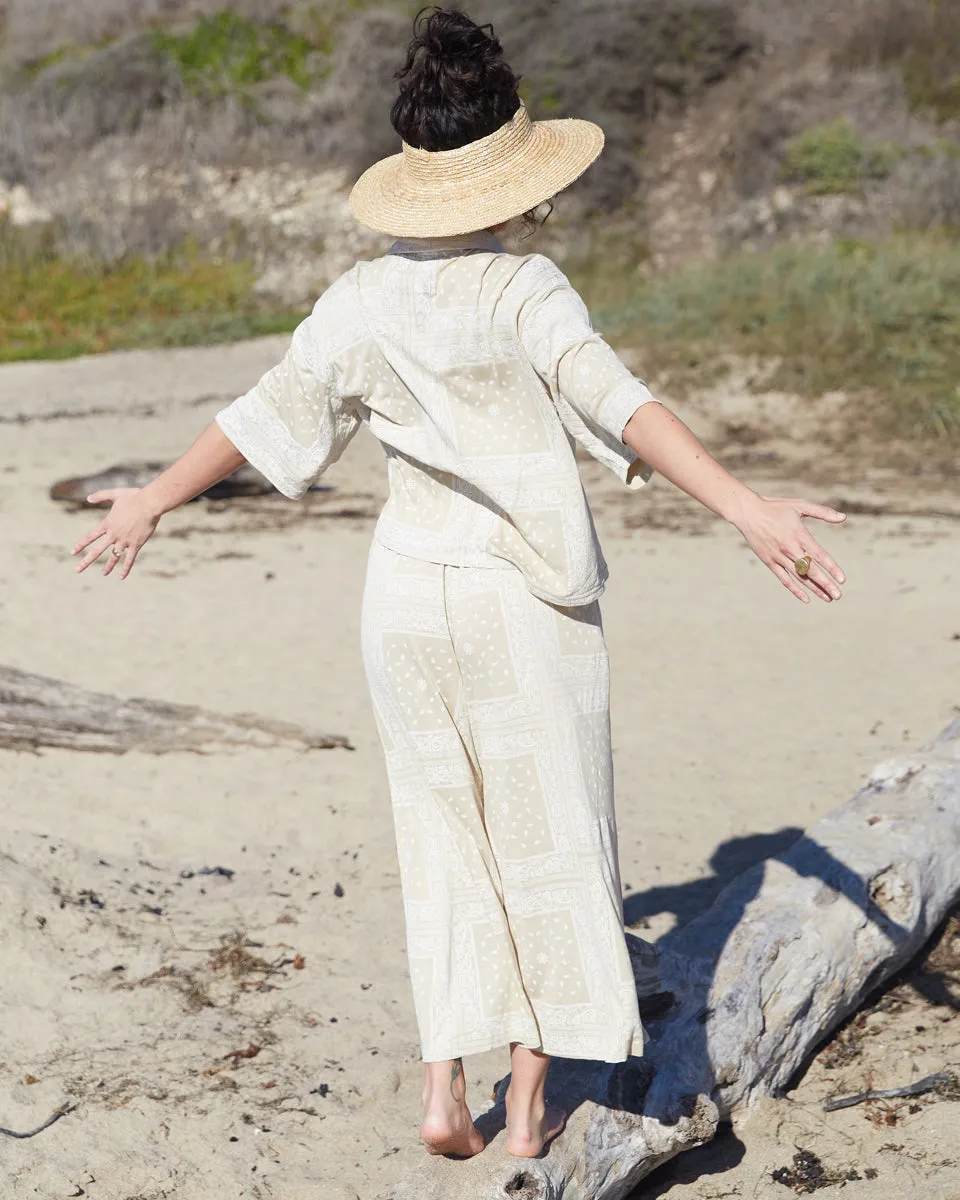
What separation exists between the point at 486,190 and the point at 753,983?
1.86 m

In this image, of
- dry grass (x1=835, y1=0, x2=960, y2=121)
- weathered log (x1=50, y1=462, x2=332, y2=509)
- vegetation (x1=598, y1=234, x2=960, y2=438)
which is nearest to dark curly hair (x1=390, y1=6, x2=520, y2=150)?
weathered log (x1=50, y1=462, x2=332, y2=509)

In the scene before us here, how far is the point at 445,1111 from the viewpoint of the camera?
2557mm

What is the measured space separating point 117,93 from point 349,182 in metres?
4.70

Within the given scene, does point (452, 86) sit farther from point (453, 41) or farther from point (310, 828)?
point (310, 828)

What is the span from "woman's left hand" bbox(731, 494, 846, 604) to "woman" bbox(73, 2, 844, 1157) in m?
0.28

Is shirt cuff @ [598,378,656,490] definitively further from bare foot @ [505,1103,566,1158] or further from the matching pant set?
bare foot @ [505,1103,566,1158]

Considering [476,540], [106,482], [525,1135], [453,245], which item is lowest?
Result: [106,482]

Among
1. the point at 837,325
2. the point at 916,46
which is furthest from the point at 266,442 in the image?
the point at 916,46

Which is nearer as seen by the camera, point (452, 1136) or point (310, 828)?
point (452, 1136)

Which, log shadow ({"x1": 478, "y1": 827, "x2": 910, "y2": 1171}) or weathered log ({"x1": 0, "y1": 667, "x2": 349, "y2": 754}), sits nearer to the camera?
log shadow ({"x1": 478, "y1": 827, "x2": 910, "y2": 1171})

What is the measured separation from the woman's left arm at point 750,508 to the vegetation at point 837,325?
29.9ft

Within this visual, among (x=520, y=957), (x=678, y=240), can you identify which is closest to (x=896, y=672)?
(x=520, y=957)

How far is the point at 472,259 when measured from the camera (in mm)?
2289

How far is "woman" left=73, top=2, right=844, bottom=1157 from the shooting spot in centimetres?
225
